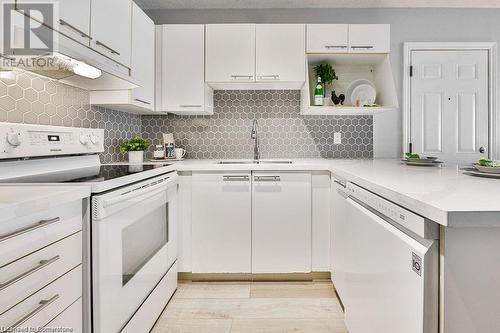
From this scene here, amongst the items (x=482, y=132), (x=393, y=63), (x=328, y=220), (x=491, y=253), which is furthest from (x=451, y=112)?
(x=491, y=253)

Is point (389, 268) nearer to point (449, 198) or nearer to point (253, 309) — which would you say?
point (449, 198)

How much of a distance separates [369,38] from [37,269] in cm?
284

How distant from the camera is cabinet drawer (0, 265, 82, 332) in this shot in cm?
85

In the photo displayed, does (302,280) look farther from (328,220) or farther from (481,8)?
(481,8)

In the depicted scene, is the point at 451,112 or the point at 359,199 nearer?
the point at 359,199

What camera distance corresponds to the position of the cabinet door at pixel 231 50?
276cm

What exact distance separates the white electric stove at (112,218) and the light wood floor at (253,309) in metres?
0.15

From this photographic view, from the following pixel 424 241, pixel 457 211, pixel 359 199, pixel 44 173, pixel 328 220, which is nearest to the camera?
pixel 457 211

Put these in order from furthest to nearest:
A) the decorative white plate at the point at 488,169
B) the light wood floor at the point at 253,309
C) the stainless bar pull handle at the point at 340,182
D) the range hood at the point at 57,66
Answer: the stainless bar pull handle at the point at 340,182 < the light wood floor at the point at 253,309 < the range hood at the point at 57,66 < the decorative white plate at the point at 488,169

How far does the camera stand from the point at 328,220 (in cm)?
249

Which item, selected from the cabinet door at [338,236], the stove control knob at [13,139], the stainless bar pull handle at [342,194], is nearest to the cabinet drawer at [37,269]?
the stove control knob at [13,139]

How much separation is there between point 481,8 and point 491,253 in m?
3.44

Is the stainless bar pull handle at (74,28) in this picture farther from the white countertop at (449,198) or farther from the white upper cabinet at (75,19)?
the white countertop at (449,198)

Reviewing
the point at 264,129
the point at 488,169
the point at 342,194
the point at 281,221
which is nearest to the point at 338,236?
the point at 342,194
